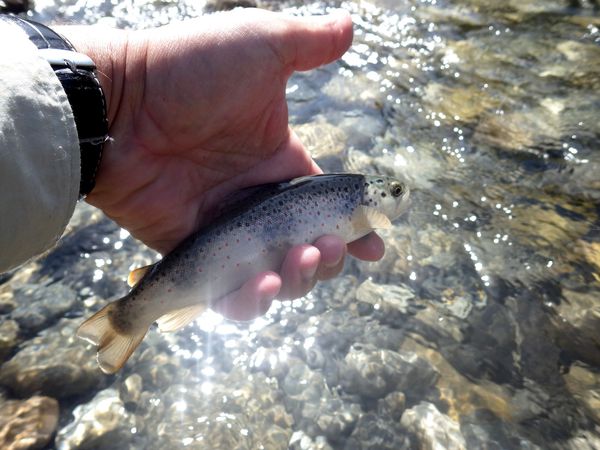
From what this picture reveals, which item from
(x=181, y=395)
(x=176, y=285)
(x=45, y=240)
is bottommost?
(x=181, y=395)

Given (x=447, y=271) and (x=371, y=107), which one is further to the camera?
(x=371, y=107)

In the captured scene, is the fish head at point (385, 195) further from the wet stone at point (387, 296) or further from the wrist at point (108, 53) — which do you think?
the wrist at point (108, 53)

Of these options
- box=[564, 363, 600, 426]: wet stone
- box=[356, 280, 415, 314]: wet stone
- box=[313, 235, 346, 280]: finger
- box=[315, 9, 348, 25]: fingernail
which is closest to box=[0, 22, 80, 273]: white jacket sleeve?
box=[313, 235, 346, 280]: finger

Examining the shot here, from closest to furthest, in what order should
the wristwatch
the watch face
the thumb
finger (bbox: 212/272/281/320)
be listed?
1. the wristwatch
2. finger (bbox: 212/272/281/320)
3. the thumb
4. the watch face

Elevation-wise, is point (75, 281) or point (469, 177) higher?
point (469, 177)

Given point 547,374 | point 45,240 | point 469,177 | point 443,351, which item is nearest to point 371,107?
point 469,177

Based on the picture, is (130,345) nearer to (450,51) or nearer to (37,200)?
(37,200)

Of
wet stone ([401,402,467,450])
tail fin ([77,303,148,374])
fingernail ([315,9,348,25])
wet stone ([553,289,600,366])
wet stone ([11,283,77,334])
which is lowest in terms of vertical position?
wet stone ([11,283,77,334])

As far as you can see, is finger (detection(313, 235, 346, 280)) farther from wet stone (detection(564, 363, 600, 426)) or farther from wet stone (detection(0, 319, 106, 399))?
wet stone (detection(0, 319, 106, 399))
